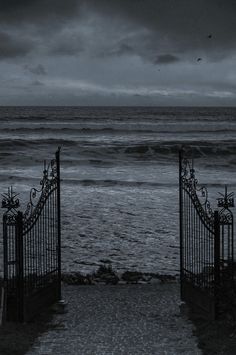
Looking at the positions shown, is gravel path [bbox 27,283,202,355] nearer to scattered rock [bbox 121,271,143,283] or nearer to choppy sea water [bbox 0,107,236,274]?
scattered rock [bbox 121,271,143,283]

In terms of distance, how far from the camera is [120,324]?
10922mm

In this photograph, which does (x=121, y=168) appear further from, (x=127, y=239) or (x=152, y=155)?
(x=127, y=239)

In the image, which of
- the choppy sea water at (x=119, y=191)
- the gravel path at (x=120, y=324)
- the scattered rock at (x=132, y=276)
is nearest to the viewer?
the gravel path at (x=120, y=324)

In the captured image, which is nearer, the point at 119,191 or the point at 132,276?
the point at 132,276

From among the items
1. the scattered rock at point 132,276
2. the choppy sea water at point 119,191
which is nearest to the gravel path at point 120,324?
the scattered rock at point 132,276

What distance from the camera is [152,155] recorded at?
54.1 metres

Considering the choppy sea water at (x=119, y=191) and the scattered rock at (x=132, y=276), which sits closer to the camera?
the scattered rock at (x=132, y=276)

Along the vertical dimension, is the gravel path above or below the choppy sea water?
below

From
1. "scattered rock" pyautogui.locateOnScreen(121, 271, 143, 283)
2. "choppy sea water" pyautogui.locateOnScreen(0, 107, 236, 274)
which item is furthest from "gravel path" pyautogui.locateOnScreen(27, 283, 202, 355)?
"choppy sea water" pyautogui.locateOnScreen(0, 107, 236, 274)

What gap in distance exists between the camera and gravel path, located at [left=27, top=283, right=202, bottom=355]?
944 centimetres

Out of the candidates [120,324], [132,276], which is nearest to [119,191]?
[132,276]

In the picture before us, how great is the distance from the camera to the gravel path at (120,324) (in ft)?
31.0

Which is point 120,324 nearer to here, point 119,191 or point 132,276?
A: point 132,276

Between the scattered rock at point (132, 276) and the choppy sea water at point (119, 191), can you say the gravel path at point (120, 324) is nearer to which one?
the scattered rock at point (132, 276)
